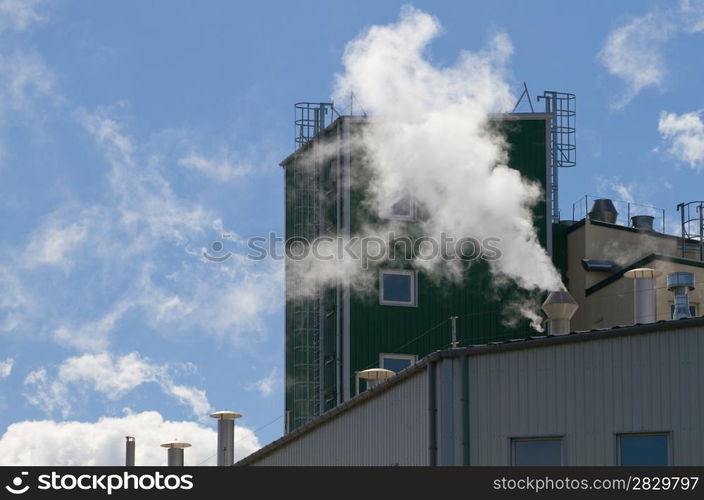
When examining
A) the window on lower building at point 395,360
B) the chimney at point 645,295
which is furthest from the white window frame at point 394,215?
the chimney at point 645,295

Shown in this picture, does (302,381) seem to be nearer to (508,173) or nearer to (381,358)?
(381,358)

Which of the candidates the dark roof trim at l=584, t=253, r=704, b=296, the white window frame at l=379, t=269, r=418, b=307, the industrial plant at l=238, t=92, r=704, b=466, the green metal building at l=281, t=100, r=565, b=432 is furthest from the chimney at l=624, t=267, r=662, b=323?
the white window frame at l=379, t=269, r=418, b=307

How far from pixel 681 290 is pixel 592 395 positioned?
13.1m

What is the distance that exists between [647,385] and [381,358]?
25507 millimetres

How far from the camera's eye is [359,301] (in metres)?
57.2

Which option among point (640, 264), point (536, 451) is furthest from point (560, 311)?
point (640, 264)

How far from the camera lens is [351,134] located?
58.8 metres

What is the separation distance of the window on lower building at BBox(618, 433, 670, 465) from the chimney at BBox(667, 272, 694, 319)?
39.6ft

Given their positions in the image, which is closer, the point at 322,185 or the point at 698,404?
the point at 698,404

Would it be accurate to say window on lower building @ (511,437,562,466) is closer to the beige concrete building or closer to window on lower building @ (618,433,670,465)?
window on lower building @ (618,433,670,465)

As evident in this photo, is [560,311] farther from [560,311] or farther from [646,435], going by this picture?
[646,435]
